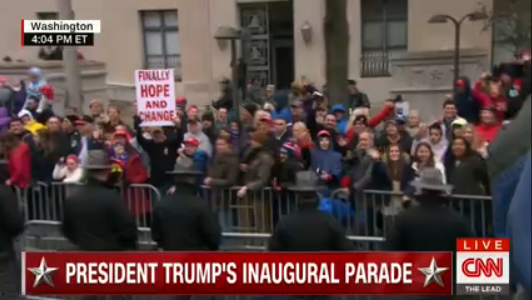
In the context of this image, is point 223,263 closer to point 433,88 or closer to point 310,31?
point 433,88

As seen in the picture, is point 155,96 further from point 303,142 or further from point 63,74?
point 63,74

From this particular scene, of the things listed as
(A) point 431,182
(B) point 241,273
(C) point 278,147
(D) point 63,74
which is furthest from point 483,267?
(D) point 63,74

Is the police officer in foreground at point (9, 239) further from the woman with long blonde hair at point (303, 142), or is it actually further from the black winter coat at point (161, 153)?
the woman with long blonde hair at point (303, 142)

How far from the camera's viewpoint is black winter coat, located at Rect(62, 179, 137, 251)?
22.1ft

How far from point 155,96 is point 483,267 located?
585 cm

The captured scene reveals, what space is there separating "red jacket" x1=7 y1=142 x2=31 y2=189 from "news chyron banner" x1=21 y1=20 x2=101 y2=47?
3.80m

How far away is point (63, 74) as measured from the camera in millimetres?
23078

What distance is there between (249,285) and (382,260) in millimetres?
982

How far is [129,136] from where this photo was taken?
396 inches

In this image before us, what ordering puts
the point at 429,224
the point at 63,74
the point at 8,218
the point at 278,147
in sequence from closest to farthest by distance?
the point at 429,224, the point at 8,218, the point at 278,147, the point at 63,74

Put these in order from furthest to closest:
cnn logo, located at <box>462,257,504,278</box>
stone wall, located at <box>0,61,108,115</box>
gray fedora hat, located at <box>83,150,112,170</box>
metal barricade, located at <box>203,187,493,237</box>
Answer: stone wall, located at <box>0,61,108,115</box> → metal barricade, located at <box>203,187,493,237</box> → gray fedora hat, located at <box>83,150,112,170</box> → cnn logo, located at <box>462,257,504,278</box>

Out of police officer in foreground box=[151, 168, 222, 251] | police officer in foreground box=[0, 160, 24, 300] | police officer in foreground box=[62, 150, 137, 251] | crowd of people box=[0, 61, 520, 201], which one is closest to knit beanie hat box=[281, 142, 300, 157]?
crowd of people box=[0, 61, 520, 201]
